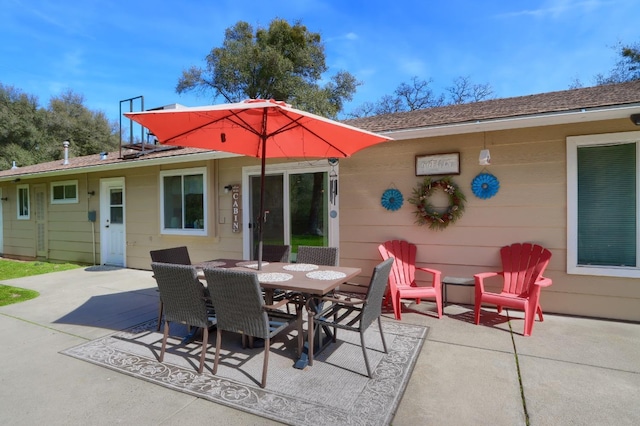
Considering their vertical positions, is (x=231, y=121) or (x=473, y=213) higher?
(x=231, y=121)

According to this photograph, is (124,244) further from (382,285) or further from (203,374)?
(382,285)

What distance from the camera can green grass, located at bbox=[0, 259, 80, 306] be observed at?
495 cm

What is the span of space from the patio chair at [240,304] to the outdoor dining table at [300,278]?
0.93ft

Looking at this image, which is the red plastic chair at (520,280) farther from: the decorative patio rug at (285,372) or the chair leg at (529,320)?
the decorative patio rug at (285,372)

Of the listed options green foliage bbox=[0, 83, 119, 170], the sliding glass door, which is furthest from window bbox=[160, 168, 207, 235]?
green foliage bbox=[0, 83, 119, 170]

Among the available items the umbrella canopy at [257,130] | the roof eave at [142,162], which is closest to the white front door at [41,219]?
the roof eave at [142,162]

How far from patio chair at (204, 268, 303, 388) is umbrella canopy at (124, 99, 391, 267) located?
88cm

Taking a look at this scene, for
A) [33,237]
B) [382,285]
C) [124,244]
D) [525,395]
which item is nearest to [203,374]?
[382,285]

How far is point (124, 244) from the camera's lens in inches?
305

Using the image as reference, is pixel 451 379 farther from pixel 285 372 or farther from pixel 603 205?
pixel 603 205

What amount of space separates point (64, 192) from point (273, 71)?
11.9 metres

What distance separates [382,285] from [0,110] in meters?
29.1

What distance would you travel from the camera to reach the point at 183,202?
6871mm

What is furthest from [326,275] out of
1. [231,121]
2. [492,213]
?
[492,213]
